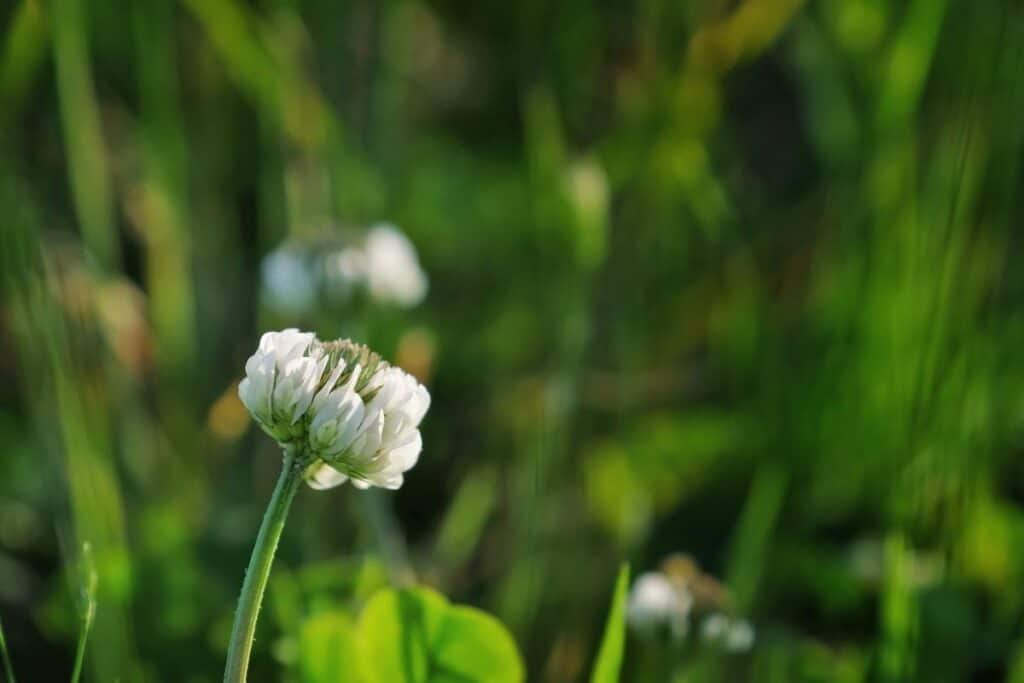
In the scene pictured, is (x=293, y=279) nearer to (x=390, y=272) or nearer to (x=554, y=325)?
(x=390, y=272)

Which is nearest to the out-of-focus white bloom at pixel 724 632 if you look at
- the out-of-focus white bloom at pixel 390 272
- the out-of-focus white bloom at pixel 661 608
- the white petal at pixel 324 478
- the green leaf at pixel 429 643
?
the out-of-focus white bloom at pixel 661 608

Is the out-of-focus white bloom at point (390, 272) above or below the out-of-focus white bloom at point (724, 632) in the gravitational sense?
above

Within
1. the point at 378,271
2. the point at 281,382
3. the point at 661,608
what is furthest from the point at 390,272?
the point at 281,382

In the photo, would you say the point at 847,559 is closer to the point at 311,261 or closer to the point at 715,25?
the point at 311,261

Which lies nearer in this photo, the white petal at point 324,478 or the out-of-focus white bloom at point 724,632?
the white petal at point 324,478

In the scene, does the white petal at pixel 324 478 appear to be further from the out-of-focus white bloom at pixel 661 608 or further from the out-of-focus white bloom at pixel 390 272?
the out-of-focus white bloom at pixel 390 272

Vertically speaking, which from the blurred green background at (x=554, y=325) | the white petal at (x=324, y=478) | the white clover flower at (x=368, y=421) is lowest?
the blurred green background at (x=554, y=325)

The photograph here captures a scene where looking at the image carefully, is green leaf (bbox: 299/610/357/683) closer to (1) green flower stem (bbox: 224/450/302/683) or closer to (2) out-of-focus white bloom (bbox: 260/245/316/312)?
(1) green flower stem (bbox: 224/450/302/683)
